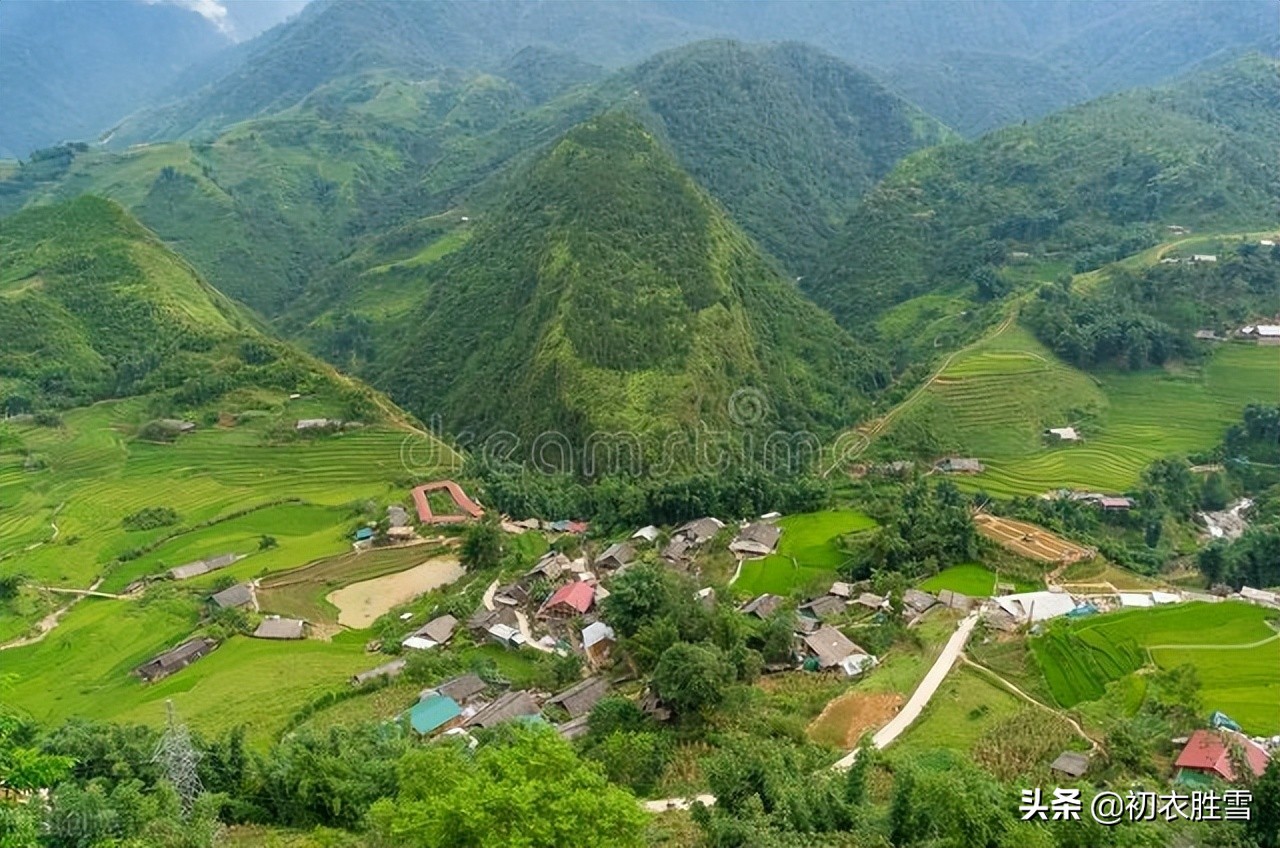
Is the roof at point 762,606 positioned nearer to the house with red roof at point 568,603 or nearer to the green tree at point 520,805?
the house with red roof at point 568,603

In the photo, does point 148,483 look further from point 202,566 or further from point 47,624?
point 47,624

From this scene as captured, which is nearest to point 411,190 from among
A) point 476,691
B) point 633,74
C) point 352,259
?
point 352,259

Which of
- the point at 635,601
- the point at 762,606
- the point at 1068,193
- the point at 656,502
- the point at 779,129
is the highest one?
the point at 779,129

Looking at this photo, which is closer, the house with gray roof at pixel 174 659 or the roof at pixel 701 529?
the house with gray roof at pixel 174 659

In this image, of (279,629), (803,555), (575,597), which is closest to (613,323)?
(803,555)

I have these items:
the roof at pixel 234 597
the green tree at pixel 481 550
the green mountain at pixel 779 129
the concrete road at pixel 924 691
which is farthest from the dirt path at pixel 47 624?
the green mountain at pixel 779 129

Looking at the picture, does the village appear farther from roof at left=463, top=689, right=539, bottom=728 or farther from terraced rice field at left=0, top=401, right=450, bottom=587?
terraced rice field at left=0, top=401, right=450, bottom=587

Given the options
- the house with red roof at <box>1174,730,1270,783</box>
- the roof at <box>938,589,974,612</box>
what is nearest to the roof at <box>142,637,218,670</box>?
the roof at <box>938,589,974,612</box>

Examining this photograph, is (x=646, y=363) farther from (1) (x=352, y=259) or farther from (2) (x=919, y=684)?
(1) (x=352, y=259)

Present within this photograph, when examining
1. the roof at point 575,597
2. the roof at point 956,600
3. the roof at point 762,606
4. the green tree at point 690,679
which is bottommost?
the roof at point 762,606
